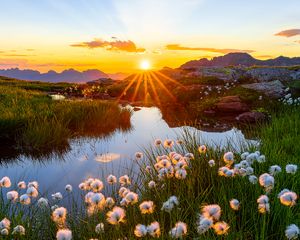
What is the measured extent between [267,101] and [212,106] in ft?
10.5

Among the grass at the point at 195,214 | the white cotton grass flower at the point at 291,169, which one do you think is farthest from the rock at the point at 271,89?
the white cotton grass flower at the point at 291,169

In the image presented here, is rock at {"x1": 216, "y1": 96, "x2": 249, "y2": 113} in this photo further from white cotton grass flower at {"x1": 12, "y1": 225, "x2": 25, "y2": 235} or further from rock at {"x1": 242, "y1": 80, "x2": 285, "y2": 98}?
white cotton grass flower at {"x1": 12, "y1": 225, "x2": 25, "y2": 235}

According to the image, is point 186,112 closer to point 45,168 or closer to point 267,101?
point 267,101

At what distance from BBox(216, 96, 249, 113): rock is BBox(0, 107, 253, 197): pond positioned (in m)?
5.33

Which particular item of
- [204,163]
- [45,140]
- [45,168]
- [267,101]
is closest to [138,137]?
[45,140]

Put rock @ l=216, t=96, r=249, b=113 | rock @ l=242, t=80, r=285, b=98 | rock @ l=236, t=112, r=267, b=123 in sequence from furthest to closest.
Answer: rock @ l=242, t=80, r=285, b=98, rock @ l=216, t=96, r=249, b=113, rock @ l=236, t=112, r=267, b=123

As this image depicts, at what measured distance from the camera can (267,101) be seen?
823 inches

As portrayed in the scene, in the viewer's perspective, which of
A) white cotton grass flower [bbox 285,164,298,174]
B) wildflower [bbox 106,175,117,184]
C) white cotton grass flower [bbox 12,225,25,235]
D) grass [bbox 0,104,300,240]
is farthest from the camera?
wildflower [bbox 106,175,117,184]

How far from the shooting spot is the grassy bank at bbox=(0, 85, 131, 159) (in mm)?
12375

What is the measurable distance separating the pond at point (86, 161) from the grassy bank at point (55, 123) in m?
0.76

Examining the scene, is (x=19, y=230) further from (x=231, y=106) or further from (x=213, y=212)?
(x=231, y=106)

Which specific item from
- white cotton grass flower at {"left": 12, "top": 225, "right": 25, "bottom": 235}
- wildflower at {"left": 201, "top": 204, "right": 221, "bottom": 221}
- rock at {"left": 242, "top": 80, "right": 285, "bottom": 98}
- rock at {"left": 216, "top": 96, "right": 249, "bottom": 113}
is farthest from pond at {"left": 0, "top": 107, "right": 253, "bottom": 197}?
rock at {"left": 242, "top": 80, "right": 285, "bottom": 98}

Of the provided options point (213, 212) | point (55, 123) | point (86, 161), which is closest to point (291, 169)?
point (213, 212)

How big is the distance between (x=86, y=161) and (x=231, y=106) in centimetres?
1195
